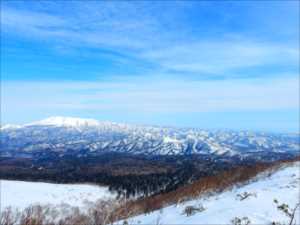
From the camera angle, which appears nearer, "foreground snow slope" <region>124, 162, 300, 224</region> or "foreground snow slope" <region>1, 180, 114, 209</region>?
"foreground snow slope" <region>124, 162, 300, 224</region>

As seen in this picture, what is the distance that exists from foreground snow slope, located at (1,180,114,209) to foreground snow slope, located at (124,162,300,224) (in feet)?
200

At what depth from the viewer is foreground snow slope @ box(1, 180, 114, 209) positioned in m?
76.2

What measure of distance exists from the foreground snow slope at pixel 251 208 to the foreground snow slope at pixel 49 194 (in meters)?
60.9

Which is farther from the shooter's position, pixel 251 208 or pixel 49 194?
pixel 49 194

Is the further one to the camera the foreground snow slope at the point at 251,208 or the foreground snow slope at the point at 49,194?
the foreground snow slope at the point at 49,194

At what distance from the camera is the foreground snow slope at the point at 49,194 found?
7619 centimetres

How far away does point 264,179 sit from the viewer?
18.2m

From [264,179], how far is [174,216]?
Answer: 6209 millimetres

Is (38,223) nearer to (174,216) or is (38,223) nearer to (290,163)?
→ (174,216)

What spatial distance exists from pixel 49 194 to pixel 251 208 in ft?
265

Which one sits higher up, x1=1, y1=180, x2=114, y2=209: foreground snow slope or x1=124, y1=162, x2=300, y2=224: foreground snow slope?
x1=124, y1=162, x2=300, y2=224: foreground snow slope

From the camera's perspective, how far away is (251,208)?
12.2 metres

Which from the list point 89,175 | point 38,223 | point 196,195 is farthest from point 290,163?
point 89,175

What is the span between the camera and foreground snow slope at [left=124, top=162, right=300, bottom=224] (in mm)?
11250
